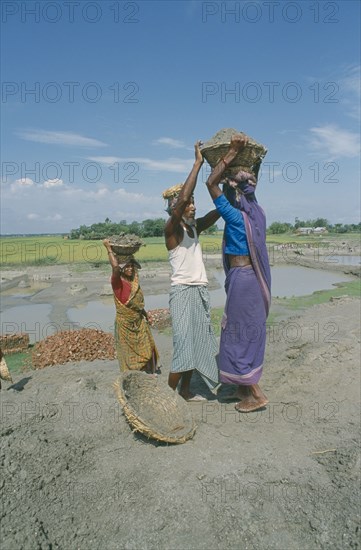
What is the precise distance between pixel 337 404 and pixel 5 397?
337 centimetres

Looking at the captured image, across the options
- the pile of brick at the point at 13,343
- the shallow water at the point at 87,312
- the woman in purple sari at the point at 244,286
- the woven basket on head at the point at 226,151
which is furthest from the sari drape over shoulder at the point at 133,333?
the shallow water at the point at 87,312

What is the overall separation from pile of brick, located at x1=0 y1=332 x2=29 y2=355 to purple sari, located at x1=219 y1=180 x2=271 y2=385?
4.86m

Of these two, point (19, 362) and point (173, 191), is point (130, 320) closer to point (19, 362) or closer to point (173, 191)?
point (173, 191)

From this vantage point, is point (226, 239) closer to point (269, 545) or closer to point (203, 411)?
point (203, 411)

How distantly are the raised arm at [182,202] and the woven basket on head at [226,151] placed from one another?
8cm

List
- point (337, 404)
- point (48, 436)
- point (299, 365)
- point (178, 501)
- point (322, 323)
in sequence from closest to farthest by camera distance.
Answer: point (178, 501) < point (48, 436) < point (337, 404) < point (299, 365) < point (322, 323)

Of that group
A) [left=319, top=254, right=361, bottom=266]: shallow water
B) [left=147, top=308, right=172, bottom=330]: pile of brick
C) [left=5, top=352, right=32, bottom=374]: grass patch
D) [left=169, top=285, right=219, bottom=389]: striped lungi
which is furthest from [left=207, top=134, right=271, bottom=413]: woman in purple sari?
[left=319, top=254, right=361, bottom=266]: shallow water

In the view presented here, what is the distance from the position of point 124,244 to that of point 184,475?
6.81ft

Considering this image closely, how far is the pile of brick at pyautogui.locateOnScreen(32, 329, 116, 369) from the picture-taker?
6.25 meters

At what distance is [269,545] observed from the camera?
226 centimetres

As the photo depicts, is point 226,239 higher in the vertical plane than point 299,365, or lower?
higher

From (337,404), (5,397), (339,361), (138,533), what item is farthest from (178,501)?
(339,361)

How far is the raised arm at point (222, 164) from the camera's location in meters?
3.18

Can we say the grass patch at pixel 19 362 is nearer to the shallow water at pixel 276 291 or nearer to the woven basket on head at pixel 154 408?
the shallow water at pixel 276 291
